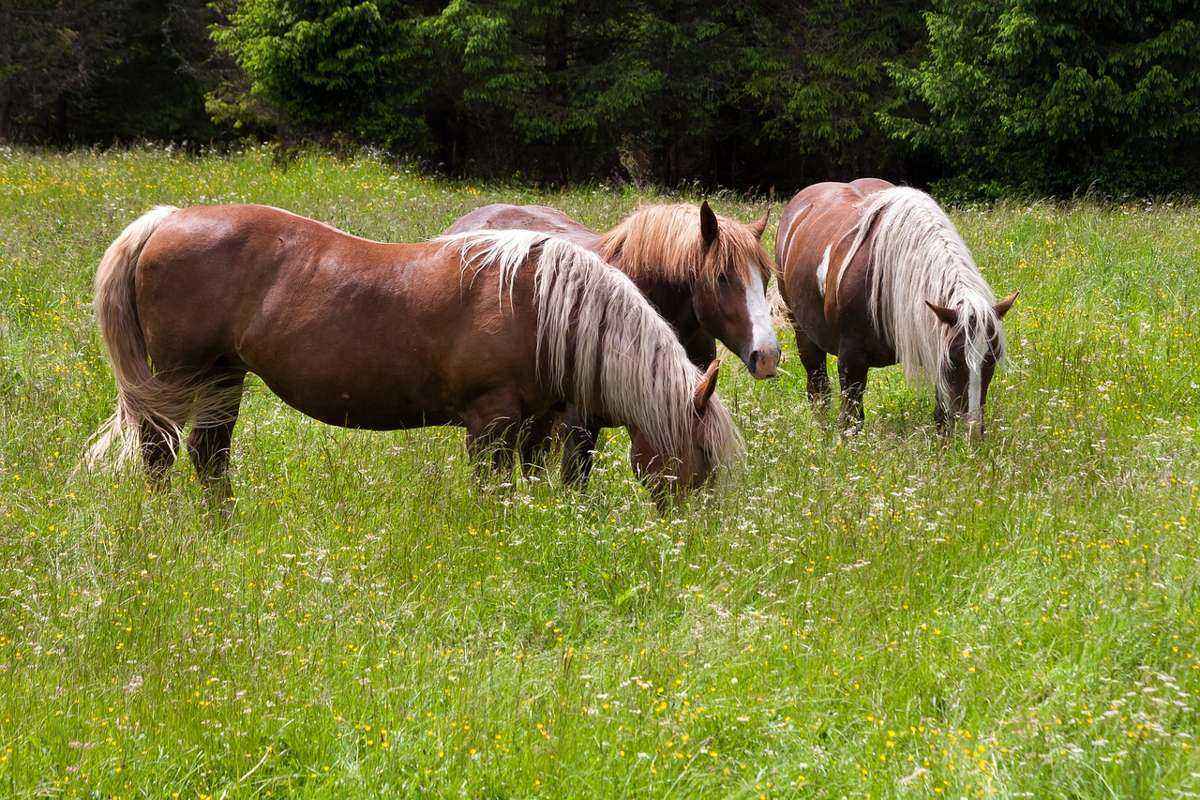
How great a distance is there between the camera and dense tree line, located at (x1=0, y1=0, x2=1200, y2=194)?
52.6ft

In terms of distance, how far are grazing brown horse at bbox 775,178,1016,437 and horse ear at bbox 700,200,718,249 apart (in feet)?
4.20

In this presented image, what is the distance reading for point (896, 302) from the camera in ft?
20.5

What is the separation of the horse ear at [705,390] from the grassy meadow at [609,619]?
17.6 inches

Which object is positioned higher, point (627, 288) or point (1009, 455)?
point (627, 288)

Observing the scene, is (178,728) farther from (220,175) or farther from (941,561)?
(220,175)

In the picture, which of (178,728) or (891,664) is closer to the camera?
(178,728)

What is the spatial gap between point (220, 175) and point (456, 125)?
771cm

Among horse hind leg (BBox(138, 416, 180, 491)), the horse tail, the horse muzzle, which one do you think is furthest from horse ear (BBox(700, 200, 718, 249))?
horse hind leg (BBox(138, 416, 180, 491))

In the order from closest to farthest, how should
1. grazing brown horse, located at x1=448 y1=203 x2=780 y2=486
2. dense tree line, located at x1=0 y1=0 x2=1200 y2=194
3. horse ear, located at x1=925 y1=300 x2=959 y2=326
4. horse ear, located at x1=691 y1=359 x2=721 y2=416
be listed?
horse ear, located at x1=691 y1=359 x2=721 y2=416
grazing brown horse, located at x1=448 y1=203 x2=780 y2=486
horse ear, located at x1=925 y1=300 x2=959 y2=326
dense tree line, located at x1=0 y1=0 x2=1200 y2=194

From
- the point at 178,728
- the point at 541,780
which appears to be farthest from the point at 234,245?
the point at 541,780

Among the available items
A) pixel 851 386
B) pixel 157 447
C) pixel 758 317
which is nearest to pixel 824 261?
pixel 851 386

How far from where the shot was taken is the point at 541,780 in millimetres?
3004

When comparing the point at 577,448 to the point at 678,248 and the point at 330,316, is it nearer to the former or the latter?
the point at 678,248

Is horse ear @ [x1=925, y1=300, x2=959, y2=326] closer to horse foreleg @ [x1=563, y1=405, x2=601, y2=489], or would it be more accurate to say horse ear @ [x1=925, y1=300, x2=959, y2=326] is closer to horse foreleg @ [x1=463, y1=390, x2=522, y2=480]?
horse foreleg @ [x1=563, y1=405, x2=601, y2=489]
